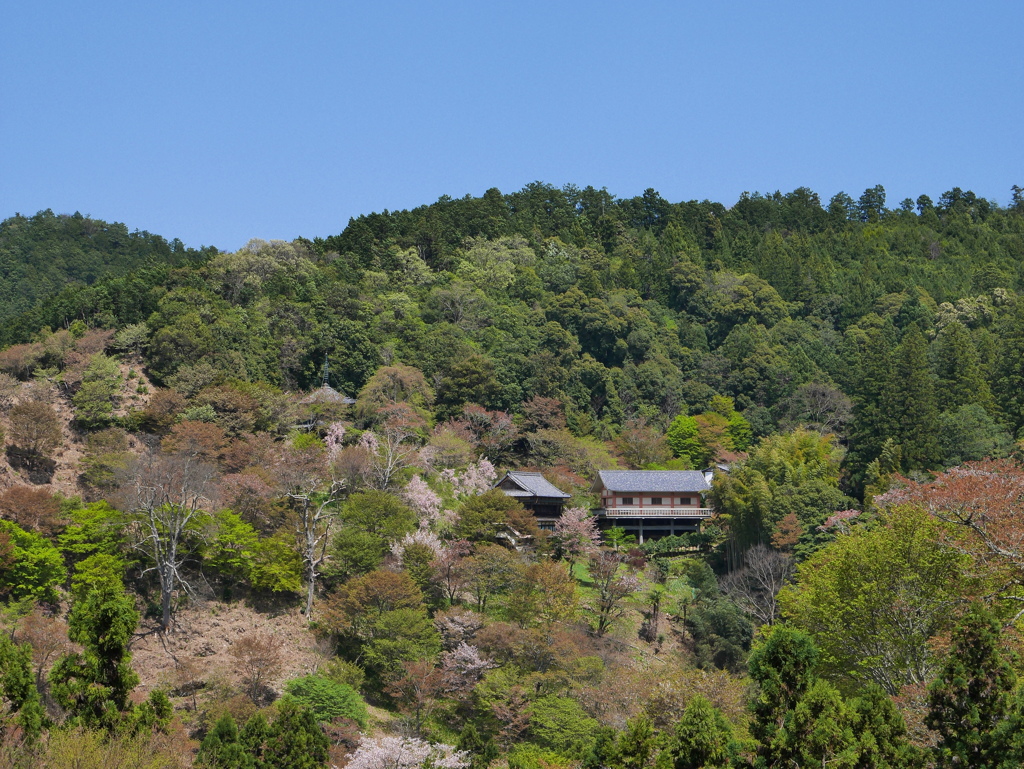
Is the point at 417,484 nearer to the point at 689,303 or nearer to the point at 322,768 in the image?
the point at 322,768

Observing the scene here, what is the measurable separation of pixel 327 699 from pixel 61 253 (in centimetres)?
5614

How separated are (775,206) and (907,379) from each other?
4387 cm

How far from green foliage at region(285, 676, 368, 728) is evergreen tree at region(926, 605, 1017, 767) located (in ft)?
52.4

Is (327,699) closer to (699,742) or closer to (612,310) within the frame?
(699,742)

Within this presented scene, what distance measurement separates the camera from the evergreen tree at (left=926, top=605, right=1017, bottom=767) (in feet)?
48.8

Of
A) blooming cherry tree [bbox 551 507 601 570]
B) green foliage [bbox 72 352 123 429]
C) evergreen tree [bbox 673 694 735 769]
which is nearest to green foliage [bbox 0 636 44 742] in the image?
evergreen tree [bbox 673 694 735 769]

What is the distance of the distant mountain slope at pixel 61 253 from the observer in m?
65.0

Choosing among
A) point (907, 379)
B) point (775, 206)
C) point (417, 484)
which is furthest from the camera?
point (775, 206)

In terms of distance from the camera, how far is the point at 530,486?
41.1m

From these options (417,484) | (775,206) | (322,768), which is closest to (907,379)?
(417,484)

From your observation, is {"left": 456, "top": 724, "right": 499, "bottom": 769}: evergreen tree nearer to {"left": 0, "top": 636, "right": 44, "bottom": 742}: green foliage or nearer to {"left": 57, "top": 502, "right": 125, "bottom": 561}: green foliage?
{"left": 0, "top": 636, "right": 44, "bottom": 742}: green foliage

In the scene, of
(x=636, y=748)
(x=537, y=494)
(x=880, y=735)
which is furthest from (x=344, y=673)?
(x=880, y=735)

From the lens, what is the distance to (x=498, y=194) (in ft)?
240

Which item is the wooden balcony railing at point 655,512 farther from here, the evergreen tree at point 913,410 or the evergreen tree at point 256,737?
the evergreen tree at point 256,737
